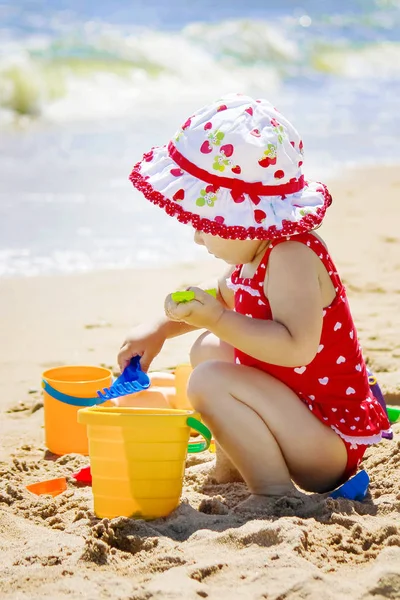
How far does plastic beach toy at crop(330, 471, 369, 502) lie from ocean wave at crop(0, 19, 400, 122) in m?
9.07

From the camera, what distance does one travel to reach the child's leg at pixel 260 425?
238 cm

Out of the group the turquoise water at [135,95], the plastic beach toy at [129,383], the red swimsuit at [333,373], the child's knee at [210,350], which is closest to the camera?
the red swimsuit at [333,373]

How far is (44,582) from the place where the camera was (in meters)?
1.90

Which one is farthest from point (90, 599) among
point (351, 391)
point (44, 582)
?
point (351, 391)

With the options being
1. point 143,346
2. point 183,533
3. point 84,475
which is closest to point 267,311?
point 143,346

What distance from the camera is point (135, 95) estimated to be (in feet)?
42.3

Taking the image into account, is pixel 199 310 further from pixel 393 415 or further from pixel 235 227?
pixel 393 415

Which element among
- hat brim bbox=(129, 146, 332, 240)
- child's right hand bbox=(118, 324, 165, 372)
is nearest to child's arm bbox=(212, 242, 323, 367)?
hat brim bbox=(129, 146, 332, 240)

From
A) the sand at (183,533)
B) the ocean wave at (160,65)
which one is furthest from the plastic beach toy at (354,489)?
the ocean wave at (160,65)

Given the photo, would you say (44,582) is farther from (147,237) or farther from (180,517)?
(147,237)

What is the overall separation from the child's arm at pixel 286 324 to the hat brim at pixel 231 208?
11 cm

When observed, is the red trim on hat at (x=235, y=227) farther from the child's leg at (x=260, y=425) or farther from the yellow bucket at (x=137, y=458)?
the yellow bucket at (x=137, y=458)

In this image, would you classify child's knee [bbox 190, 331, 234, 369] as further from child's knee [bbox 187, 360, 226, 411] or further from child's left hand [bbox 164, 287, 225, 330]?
child's left hand [bbox 164, 287, 225, 330]

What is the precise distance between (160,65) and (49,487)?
13332 millimetres
